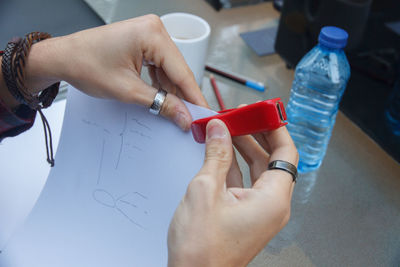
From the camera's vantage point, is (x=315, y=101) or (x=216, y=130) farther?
(x=315, y=101)

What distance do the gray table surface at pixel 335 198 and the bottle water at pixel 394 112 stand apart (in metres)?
0.07

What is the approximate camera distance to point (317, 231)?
62 centimetres

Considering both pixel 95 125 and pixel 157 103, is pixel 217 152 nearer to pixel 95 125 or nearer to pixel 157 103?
pixel 157 103

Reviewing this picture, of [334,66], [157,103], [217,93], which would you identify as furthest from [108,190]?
[334,66]

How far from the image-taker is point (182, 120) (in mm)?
486

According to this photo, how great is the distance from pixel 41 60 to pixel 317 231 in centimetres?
55

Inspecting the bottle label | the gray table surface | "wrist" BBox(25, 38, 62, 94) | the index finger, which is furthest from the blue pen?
"wrist" BBox(25, 38, 62, 94)

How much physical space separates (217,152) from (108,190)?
214 mm

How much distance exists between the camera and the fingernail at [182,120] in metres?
0.49

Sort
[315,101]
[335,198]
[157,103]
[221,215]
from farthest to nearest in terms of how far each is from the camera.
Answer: [315,101], [335,198], [157,103], [221,215]

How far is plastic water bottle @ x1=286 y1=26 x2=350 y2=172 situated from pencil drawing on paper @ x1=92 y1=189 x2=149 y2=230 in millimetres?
355

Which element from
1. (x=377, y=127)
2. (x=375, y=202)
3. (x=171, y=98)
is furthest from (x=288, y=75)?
(x=171, y=98)

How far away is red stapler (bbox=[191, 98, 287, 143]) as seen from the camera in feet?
1.32

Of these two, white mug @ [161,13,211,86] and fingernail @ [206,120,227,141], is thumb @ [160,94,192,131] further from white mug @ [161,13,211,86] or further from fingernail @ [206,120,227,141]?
white mug @ [161,13,211,86]
